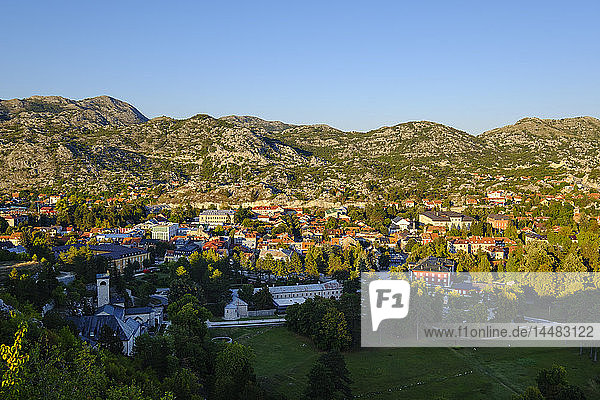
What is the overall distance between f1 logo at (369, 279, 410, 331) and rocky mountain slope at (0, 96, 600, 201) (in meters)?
66.8

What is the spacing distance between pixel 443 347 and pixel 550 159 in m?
117

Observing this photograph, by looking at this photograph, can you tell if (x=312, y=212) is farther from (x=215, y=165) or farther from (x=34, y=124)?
(x=34, y=124)

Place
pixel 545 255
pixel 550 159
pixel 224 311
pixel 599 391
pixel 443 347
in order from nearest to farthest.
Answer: pixel 599 391 → pixel 443 347 → pixel 224 311 → pixel 545 255 → pixel 550 159

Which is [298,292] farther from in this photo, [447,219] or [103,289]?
[447,219]

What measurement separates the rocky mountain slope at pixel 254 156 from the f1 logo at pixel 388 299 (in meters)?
66.8

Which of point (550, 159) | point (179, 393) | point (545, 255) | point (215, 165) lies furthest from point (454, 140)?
point (179, 393)

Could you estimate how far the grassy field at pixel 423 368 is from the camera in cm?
2631

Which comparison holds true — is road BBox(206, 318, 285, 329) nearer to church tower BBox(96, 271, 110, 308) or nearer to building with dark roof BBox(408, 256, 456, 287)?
church tower BBox(96, 271, 110, 308)

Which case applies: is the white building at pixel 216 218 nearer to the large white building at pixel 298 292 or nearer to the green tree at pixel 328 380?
the large white building at pixel 298 292

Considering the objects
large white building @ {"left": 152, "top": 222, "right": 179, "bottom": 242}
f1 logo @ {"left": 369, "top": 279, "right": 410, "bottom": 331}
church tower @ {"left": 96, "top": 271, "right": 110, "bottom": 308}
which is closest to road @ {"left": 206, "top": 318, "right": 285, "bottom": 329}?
f1 logo @ {"left": 369, "top": 279, "right": 410, "bottom": 331}

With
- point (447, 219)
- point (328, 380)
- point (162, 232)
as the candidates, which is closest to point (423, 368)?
point (328, 380)

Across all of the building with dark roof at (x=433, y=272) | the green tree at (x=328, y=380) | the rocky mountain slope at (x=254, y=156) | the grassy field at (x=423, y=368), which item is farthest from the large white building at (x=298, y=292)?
the rocky mountain slope at (x=254, y=156)

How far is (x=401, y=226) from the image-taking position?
8306 cm

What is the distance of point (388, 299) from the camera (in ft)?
129
